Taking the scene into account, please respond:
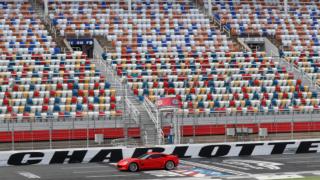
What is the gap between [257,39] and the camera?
Answer: 204 feet

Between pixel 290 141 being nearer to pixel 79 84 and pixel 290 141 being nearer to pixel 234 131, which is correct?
pixel 234 131

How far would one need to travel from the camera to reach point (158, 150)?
40625 mm

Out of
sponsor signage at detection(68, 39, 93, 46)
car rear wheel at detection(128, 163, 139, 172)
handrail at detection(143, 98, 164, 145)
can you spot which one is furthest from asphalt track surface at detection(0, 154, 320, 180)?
sponsor signage at detection(68, 39, 93, 46)

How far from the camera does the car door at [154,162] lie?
1398 inches

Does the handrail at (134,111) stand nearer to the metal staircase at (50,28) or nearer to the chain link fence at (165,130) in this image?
the chain link fence at (165,130)

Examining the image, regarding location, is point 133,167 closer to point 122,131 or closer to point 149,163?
point 149,163

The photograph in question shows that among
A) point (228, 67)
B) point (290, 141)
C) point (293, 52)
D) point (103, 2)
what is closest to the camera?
point (290, 141)

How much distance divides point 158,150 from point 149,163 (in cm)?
508

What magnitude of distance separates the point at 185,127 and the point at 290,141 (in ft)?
20.3

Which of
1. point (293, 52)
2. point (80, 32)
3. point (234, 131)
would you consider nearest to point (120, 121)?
point (234, 131)

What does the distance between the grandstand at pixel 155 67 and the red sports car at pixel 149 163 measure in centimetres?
836

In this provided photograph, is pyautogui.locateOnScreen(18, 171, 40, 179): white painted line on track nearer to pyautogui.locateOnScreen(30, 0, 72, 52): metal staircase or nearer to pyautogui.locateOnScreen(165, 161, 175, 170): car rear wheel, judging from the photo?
pyautogui.locateOnScreen(165, 161, 175, 170): car rear wheel

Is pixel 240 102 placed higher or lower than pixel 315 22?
lower

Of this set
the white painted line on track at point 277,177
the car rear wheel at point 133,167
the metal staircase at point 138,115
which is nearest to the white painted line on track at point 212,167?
the white painted line on track at point 277,177
